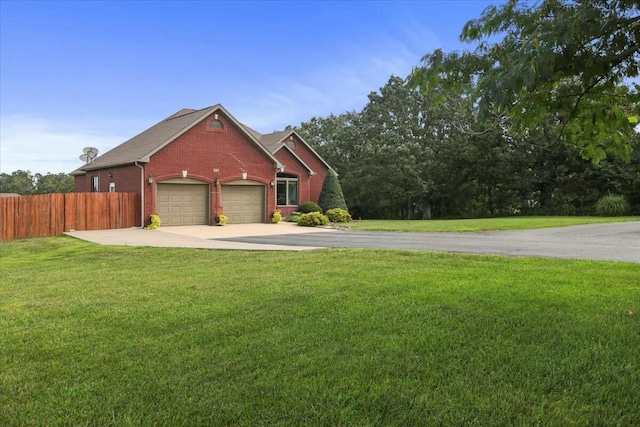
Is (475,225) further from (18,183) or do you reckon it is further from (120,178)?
(18,183)

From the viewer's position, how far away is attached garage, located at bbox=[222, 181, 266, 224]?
24578 mm

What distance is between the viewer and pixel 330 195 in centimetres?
2945

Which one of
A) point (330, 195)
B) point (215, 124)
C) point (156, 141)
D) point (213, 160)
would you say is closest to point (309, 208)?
point (330, 195)

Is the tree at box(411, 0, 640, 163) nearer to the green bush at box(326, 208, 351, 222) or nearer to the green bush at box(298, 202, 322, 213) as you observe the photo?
the green bush at box(326, 208, 351, 222)

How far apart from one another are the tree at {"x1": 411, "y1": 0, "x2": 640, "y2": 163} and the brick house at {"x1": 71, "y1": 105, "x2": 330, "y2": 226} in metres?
19.1

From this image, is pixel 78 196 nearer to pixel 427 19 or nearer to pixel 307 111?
pixel 427 19

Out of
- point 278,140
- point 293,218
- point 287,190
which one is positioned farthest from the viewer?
point 278,140

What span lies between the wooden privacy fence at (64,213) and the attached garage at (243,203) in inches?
182

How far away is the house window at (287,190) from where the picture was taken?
2880 cm

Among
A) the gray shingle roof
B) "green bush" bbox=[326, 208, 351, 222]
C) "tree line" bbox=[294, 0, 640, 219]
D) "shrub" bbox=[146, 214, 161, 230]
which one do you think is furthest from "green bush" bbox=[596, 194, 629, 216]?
"shrub" bbox=[146, 214, 161, 230]

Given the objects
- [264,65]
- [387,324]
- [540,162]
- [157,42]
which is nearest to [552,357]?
[387,324]

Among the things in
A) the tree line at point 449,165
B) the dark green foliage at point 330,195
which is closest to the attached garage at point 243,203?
the dark green foliage at point 330,195

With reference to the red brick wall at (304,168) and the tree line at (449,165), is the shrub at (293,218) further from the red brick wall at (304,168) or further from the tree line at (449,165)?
the tree line at (449,165)

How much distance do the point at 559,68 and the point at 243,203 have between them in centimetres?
2174
